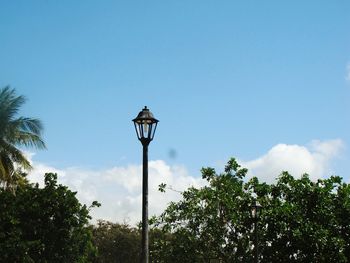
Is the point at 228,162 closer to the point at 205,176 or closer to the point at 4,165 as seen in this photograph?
the point at 205,176

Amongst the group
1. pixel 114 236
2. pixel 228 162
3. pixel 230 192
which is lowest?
pixel 230 192

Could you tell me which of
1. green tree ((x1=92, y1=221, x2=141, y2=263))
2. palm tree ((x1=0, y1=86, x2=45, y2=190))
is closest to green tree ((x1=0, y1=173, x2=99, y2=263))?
palm tree ((x1=0, y1=86, x2=45, y2=190))

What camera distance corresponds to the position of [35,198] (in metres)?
29.1

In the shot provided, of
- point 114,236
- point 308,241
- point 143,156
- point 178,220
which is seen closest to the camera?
point 143,156

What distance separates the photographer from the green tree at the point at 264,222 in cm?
2339

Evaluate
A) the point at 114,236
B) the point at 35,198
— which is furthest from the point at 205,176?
the point at 114,236

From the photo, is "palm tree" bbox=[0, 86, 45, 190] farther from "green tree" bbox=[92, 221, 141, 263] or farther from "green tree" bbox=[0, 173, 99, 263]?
"green tree" bbox=[92, 221, 141, 263]

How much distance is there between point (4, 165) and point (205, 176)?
33.1ft

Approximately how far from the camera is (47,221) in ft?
94.2

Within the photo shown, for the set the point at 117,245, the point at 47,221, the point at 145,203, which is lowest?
the point at 145,203

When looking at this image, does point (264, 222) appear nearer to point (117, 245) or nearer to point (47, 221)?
point (47, 221)

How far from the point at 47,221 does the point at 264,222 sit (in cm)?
1149

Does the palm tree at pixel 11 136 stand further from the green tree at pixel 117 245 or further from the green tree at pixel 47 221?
the green tree at pixel 117 245

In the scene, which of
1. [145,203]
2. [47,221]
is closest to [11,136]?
[47,221]
